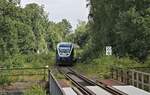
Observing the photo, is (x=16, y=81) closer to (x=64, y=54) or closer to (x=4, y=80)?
(x=4, y=80)

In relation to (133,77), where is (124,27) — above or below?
above

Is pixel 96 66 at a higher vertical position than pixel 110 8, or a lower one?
lower

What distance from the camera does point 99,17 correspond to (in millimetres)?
69875

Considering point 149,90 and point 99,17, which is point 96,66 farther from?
point 149,90

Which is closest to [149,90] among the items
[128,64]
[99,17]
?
[128,64]

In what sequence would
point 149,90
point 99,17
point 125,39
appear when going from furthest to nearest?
1. point 99,17
2. point 125,39
3. point 149,90

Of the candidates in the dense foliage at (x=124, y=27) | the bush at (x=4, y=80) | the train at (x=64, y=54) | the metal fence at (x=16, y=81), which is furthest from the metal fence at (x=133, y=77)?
the train at (x=64, y=54)

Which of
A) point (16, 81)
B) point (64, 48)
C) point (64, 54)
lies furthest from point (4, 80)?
point (64, 48)

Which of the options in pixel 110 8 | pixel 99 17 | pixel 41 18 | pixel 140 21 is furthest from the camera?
pixel 41 18

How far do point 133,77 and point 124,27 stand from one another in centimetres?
1956

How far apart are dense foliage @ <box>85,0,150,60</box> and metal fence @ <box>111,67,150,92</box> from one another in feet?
32.7

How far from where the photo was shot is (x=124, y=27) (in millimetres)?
51219

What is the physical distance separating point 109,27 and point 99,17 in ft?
21.6

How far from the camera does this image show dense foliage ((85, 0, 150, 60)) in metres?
48.7
